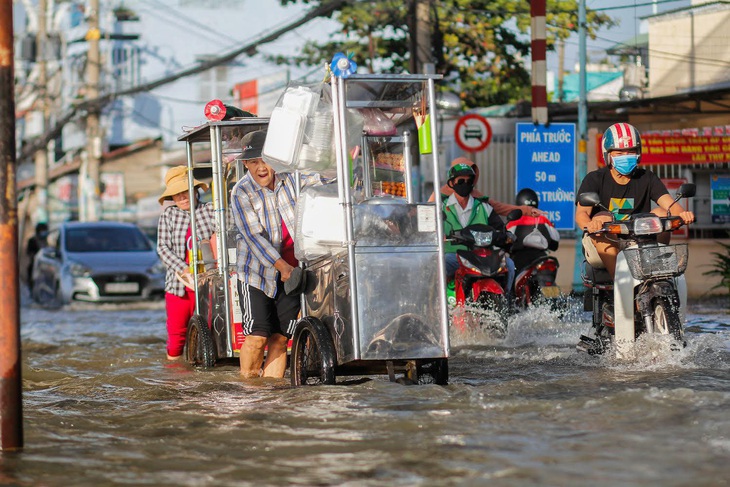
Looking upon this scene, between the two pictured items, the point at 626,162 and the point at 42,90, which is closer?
the point at 626,162

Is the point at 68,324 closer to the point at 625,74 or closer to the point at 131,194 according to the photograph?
the point at 625,74

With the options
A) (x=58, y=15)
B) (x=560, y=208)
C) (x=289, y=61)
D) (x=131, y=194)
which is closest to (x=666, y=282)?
(x=560, y=208)

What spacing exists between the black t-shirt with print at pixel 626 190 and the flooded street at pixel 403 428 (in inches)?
43.2

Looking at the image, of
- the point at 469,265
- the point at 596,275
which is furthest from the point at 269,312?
the point at 469,265

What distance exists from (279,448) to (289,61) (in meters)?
24.7

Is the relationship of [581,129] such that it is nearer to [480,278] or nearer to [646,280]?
[480,278]

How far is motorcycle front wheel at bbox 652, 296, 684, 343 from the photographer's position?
8250mm

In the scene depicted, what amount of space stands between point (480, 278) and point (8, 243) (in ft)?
19.5

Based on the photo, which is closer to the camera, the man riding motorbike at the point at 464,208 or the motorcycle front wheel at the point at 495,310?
the motorcycle front wheel at the point at 495,310

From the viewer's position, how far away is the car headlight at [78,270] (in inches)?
798

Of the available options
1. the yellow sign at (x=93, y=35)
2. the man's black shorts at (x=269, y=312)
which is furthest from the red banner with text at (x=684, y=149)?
the yellow sign at (x=93, y=35)

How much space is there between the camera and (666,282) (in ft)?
27.4

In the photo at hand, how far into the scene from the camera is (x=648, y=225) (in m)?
8.40

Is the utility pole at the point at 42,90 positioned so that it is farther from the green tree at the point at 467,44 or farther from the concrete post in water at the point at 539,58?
the concrete post in water at the point at 539,58
